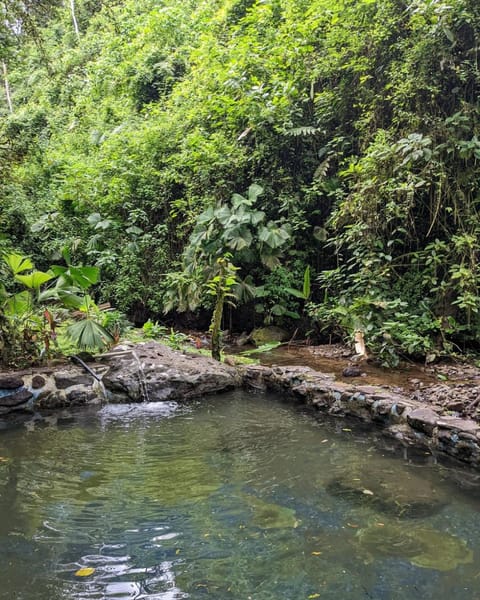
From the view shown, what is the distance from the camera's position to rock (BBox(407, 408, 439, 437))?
450 centimetres

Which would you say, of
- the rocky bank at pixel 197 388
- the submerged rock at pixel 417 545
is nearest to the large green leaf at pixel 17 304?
the rocky bank at pixel 197 388

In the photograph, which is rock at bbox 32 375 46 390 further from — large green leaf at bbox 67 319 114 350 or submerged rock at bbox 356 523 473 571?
submerged rock at bbox 356 523 473 571

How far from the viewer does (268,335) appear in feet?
32.2

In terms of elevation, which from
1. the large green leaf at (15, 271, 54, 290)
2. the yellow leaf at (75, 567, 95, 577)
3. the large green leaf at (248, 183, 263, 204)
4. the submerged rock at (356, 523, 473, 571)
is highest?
the large green leaf at (248, 183, 263, 204)

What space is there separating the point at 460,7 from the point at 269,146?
4.28 metres

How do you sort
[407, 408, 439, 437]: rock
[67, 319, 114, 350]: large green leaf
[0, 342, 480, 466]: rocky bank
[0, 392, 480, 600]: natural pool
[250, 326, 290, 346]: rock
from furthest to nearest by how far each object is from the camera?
[250, 326, 290, 346]: rock
[67, 319, 114, 350]: large green leaf
[0, 342, 480, 466]: rocky bank
[407, 408, 439, 437]: rock
[0, 392, 480, 600]: natural pool

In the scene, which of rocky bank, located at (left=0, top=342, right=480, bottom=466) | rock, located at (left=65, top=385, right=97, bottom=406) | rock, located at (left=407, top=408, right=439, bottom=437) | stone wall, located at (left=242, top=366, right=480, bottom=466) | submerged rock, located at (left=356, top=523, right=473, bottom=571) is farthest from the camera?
rock, located at (left=65, top=385, right=97, bottom=406)

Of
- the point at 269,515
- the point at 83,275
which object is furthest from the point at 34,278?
the point at 269,515

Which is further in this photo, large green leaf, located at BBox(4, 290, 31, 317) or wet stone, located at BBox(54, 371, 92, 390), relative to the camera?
large green leaf, located at BBox(4, 290, 31, 317)

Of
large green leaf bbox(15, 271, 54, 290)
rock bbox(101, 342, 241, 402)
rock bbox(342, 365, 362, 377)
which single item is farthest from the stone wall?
large green leaf bbox(15, 271, 54, 290)

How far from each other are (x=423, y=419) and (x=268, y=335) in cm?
540

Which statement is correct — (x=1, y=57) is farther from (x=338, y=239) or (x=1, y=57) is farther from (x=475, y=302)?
(x=475, y=302)

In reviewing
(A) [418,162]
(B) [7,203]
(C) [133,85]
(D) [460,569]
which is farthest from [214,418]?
(C) [133,85]

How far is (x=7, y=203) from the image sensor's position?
13.0 m
